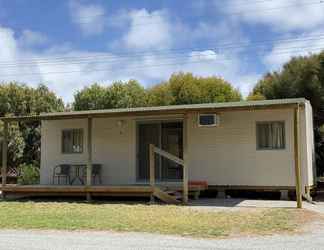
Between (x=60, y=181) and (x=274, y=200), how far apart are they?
23.8 feet

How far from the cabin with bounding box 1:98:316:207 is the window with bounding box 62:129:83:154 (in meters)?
0.03

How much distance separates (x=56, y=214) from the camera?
1152cm

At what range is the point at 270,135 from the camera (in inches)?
578

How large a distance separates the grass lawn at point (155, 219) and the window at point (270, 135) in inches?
121

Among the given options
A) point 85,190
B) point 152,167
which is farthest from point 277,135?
point 85,190

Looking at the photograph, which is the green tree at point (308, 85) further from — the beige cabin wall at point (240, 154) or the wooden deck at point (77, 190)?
the wooden deck at point (77, 190)

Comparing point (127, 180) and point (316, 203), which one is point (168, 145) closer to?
point (127, 180)

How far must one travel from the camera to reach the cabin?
14.1 meters

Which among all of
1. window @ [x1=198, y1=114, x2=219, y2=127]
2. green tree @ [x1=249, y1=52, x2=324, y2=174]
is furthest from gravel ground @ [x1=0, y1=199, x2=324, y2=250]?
green tree @ [x1=249, y1=52, x2=324, y2=174]

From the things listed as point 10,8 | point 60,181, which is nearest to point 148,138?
point 60,181

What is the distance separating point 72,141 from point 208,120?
515 centimetres

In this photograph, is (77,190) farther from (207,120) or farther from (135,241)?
(135,241)

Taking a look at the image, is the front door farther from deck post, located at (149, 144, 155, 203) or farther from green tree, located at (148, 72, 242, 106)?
green tree, located at (148, 72, 242, 106)

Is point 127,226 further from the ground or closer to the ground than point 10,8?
closer to the ground
